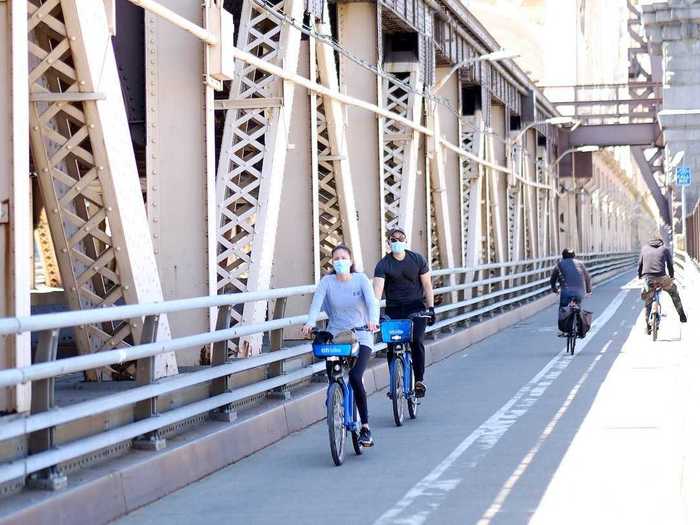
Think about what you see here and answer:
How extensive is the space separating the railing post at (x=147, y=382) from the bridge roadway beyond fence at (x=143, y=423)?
1cm

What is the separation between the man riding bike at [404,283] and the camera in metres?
13.8

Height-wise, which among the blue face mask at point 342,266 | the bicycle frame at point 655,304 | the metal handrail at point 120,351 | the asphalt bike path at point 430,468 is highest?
the blue face mask at point 342,266

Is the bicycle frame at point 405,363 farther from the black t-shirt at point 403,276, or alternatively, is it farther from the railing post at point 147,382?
the railing post at point 147,382

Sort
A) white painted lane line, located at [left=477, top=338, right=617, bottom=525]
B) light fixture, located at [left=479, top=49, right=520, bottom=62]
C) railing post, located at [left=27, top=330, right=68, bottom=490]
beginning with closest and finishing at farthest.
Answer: railing post, located at [left=27, top=330, right=68, bottom=490] < white painted lane line, located at [left=477, top=338, right=617, bottom=525] < light fixture, located at [left=479, top=49, right=520, bottom=62]

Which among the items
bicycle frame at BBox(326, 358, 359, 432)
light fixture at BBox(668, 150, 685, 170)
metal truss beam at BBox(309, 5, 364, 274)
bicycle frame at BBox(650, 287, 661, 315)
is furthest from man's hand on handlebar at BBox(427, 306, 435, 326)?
light fixture at BBox(668, 150, 685, 170)

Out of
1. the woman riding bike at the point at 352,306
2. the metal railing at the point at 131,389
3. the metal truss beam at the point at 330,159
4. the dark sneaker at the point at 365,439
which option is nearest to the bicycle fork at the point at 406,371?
the metal railing at the point at 131,389

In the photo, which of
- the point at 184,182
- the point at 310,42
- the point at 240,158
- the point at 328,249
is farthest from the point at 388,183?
the point at 184,182

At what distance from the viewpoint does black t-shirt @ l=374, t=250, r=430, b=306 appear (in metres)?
13.9

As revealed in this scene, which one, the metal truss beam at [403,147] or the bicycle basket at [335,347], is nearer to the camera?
the bicycle basket at [335,347]

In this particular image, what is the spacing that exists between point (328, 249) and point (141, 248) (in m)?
A: 9.58

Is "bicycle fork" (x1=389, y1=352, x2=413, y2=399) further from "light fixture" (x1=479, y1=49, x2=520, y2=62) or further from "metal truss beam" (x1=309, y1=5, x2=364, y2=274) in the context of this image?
"light fixture" (x1=479, y1=49, x2=520, y2=62)

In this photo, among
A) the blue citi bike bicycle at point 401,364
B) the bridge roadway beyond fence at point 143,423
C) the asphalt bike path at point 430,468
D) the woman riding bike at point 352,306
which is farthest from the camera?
the blue citi bike bicycle at point 401,364

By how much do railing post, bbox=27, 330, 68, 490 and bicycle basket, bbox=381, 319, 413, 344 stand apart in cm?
601

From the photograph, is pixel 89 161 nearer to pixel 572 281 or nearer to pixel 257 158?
pixel 257 158
